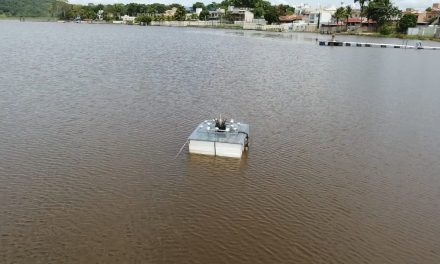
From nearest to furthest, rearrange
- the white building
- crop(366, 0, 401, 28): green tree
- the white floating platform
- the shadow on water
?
the shadow on water, the white floating platform, crop(366, 0, 401, 28): green tree, the white building

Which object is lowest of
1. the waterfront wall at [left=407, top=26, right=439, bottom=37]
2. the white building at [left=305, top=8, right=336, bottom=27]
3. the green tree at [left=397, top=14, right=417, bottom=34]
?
the waterfront wall at [left=407, top=26, right=439, bottom=37]

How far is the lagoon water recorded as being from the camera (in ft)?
41.6

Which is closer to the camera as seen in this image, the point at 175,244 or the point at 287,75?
the point at 175,244

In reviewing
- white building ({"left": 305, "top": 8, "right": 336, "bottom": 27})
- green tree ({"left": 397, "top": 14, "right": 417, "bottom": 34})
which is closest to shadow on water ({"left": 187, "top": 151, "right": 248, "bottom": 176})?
green tree ({"left": 397, "top": 14, "right": 417, "bottom": 34})

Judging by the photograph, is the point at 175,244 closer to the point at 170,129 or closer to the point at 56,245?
the point at 56,245

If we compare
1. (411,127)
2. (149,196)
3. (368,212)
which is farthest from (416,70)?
(149,196)

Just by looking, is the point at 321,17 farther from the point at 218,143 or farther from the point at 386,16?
the point at 218,143

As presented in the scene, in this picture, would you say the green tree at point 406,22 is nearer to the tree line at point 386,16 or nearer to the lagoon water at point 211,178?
the tree line at point 386,16

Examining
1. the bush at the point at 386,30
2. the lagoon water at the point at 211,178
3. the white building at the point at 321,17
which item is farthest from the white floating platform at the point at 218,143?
the white building at the point at 321,17

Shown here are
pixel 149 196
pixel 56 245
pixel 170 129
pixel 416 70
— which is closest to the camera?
pixel 56 245

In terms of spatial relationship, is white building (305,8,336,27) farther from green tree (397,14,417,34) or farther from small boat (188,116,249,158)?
small boat (188,116,249,158)

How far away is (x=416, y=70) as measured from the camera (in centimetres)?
5509

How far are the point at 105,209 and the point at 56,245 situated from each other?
8.25ft

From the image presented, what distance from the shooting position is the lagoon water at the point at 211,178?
1267 cm
